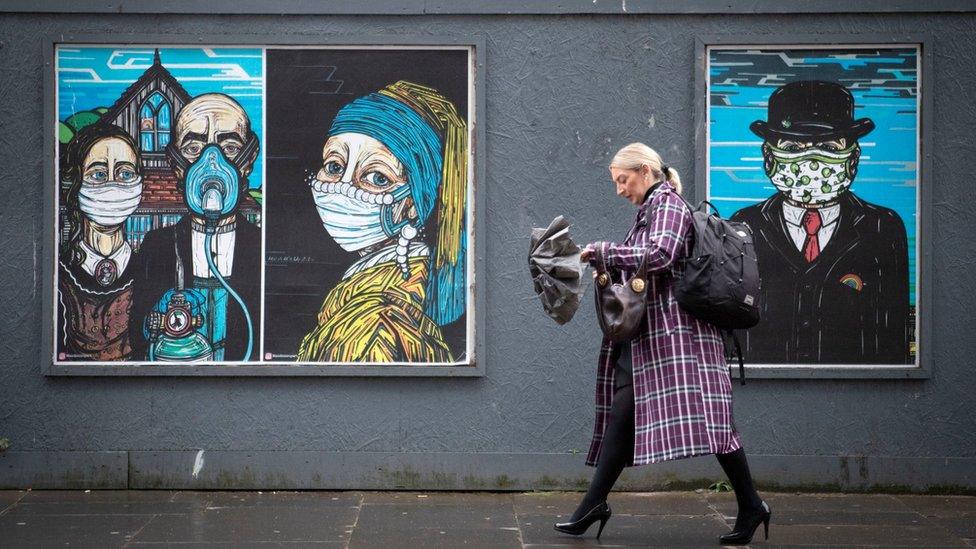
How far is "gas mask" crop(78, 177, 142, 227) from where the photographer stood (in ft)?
22.9

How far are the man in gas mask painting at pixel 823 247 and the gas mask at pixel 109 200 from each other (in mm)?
3483

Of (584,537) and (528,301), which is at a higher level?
(528,301)

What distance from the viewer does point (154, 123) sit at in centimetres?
698

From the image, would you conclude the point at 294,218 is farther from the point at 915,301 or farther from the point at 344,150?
the point at 915,301

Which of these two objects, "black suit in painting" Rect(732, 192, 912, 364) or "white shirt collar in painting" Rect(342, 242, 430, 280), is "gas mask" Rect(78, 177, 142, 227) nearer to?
"white shirt collar in painting" Rect(342, 242, 430, 280)

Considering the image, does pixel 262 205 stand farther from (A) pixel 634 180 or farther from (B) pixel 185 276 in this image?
(A) pixel 634 180

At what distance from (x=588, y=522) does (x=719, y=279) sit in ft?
4.34

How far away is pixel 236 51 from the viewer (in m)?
6.96

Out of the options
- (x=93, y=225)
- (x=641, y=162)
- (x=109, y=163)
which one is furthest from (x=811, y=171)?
(x=93, y=225)

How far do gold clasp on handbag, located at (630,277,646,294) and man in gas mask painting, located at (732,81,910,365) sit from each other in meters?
1.77

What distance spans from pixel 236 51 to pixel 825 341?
3.78 meters

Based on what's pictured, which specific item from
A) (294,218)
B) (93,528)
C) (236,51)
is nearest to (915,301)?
(294,218)

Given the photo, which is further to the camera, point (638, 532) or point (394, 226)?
point (394, 226)

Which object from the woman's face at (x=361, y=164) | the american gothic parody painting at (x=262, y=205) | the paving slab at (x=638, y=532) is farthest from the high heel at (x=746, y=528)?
the woman's face at (x=361, y=164)
